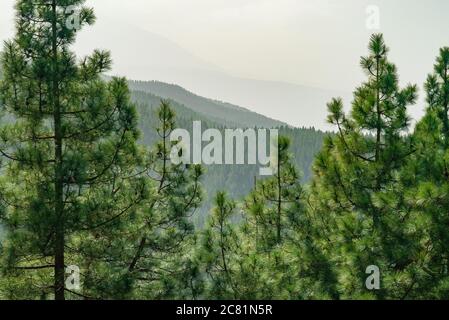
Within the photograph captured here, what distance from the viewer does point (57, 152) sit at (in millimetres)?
9320

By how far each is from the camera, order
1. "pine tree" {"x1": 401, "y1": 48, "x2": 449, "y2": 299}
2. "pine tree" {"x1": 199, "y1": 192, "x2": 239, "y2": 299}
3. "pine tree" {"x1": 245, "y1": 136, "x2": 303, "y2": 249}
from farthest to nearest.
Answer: "pine tree" {"x1": 245, "y1": 136, "x2": 303, "y2": 249} → "pine tree" {"x1": 199, "y1": 192, "x2": 239, "y2": 299} → "pine tree" {"x1": 401, "y1": 48, "x2": 449, "y2": 299}

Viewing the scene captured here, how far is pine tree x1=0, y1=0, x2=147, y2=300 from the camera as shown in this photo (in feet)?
29.5

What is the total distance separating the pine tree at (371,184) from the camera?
29.9ft

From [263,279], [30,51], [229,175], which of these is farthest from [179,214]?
[229,175]

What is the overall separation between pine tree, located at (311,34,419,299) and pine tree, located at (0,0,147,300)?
405 centimetres

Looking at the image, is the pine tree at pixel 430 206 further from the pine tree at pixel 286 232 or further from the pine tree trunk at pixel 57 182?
the pine tree trunk at pixel 57 182

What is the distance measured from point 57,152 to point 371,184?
6151mm

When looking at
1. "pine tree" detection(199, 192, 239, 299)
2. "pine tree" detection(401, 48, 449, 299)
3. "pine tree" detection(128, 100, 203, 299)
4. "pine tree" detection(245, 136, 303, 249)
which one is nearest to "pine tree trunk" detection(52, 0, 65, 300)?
"pine tree" detection(128, 100, 203, 299)

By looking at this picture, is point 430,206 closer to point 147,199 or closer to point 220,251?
point 220,251

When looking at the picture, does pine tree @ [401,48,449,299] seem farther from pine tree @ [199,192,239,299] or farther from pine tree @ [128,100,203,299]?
pine tree @ [128,100,203,299]

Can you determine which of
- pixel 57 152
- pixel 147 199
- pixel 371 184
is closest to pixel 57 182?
pixel 57 152

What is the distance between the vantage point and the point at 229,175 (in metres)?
189

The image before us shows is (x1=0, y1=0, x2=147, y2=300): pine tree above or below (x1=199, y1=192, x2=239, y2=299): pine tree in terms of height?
above

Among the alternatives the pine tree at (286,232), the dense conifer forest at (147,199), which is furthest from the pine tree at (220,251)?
the pine tree at (286,232)
